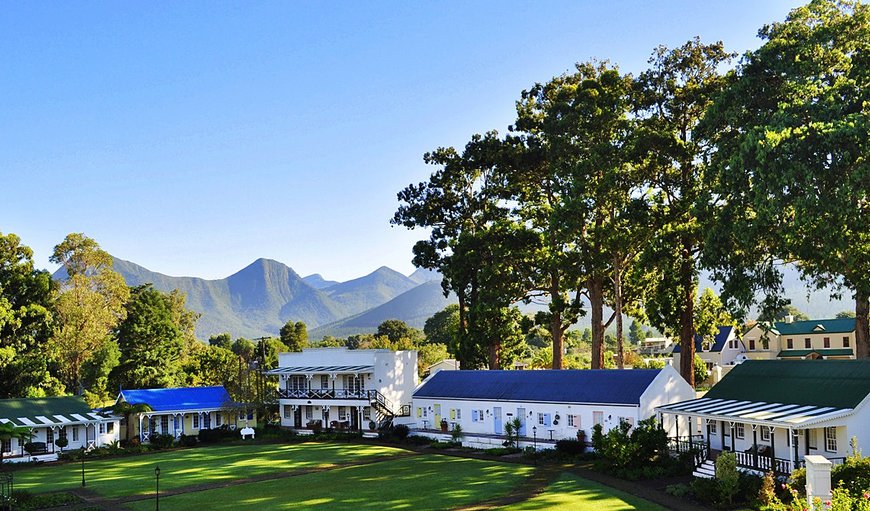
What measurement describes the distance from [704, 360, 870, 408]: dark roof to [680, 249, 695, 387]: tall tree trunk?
662 cm

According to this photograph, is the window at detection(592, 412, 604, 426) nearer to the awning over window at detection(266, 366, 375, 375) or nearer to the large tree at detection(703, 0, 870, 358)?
the large tree at detection(703, 0, 870, 358)

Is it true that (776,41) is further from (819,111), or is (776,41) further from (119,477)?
(119,477)

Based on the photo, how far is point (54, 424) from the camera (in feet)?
146

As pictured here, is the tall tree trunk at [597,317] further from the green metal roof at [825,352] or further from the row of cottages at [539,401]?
the green metal roof at [825,352]

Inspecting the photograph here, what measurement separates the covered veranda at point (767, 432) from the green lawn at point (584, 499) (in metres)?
4.73

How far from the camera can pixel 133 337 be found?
5941 centimetres

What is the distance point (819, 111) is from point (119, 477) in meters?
33.3

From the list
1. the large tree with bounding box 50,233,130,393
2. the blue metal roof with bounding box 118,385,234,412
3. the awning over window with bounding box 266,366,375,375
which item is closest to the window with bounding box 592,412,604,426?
the awning over window with bounding box 266,366,375,375

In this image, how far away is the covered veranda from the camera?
25.3m

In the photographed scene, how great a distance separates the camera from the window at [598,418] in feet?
120

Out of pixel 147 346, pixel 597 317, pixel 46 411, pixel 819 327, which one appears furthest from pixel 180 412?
pixel 819 327

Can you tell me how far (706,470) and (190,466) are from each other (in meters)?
24.4

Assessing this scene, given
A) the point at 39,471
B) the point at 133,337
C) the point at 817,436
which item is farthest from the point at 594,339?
the point at 133,337

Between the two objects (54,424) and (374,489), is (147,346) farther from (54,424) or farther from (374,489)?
(374,489)
